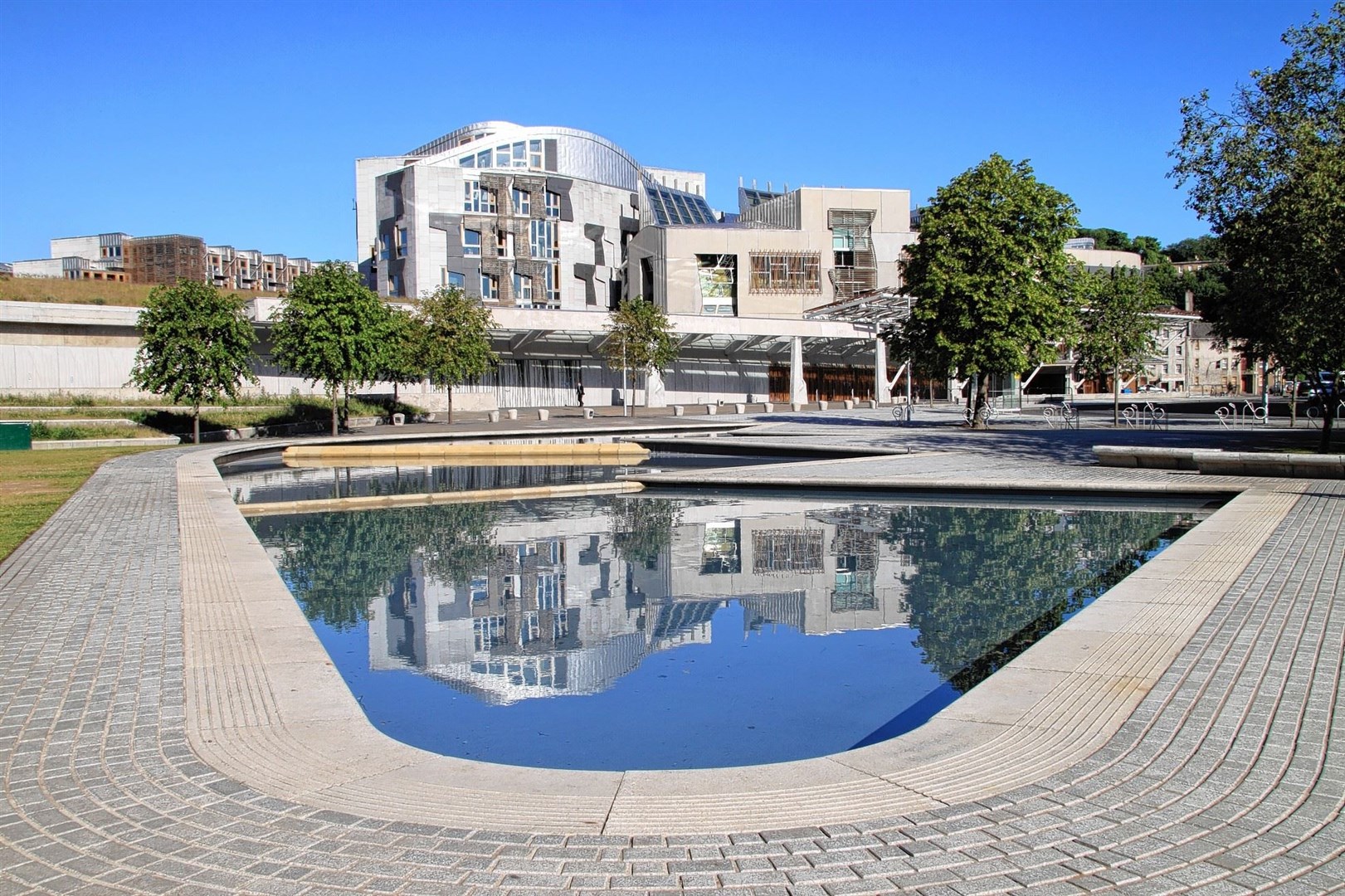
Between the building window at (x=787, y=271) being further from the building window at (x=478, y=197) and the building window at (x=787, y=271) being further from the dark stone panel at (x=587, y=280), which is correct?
the building window at (x=478, y=197)

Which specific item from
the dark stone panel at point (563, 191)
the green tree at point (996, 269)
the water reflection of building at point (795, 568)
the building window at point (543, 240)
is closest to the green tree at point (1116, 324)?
the green tree at point (996, 269)

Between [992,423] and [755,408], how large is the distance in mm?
21233

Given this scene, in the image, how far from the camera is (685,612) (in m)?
9.13

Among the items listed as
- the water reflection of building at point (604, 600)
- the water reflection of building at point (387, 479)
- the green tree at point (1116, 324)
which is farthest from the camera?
the green tree at point (1116, 324)

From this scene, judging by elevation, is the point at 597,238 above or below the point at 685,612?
above

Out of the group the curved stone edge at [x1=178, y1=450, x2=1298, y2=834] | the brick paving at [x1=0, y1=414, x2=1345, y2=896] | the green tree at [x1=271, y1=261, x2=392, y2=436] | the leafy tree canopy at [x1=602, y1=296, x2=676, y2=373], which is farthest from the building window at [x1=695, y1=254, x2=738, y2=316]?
the brick paving at [x1=0, y1=414, x2=1345, y2=896]

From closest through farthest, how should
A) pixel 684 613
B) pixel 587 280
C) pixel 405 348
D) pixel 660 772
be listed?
pixel 660 772, pixel 684 613, pixel 405 348, pixel 587 280

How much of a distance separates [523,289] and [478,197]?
22.7 ft

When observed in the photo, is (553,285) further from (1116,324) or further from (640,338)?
(1116,324)

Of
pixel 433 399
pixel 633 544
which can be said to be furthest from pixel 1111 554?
pixel 433 399

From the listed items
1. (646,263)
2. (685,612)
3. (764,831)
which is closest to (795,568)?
(685,612)

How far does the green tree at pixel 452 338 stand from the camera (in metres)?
41.4

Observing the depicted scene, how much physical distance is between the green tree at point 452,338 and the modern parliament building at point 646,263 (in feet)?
49.2

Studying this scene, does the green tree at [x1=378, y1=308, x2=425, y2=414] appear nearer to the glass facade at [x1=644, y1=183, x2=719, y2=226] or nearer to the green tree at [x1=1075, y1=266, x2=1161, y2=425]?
the green tree at [x1=1075, y1=266, x2=1161, y2=425]
